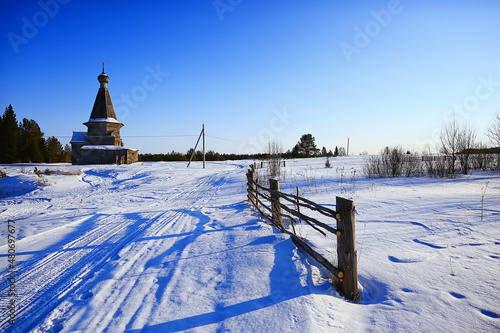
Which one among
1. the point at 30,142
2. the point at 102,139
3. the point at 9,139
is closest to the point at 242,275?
the point at 102,139

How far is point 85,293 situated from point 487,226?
783 cm

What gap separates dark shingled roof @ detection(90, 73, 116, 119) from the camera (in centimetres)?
3328

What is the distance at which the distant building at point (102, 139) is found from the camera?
30.2 m

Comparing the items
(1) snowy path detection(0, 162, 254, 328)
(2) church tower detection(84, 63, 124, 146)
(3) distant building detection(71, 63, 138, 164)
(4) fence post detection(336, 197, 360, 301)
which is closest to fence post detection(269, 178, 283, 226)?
(1) snowy path detection(0, 162, 254, 328)

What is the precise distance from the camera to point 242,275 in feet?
10.9

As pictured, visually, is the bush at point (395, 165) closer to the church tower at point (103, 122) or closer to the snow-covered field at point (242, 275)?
the snow-covered field at point (242, 275)

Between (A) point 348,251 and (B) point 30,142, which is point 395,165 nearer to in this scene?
(A) point 348,251

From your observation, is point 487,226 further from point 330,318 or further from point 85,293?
point 85,293

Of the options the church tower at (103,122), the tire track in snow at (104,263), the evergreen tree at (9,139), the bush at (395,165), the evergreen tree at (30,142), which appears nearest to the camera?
the tire track in snow at (104,263)

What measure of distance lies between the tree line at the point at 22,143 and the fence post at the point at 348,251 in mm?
51502

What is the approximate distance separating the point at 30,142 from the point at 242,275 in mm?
59736

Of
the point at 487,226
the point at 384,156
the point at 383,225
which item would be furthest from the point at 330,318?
the point at 384,156

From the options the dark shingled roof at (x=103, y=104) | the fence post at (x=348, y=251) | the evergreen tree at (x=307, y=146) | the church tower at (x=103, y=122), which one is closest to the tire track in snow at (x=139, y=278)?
the fence post at (x=348, y=251)

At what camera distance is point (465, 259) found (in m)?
3.73
